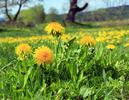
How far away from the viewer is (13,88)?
151cm

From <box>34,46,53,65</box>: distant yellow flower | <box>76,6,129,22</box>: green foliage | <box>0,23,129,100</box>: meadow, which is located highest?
<box>76,6,129,22</box>: green foliage

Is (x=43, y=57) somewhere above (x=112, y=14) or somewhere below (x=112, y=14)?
below

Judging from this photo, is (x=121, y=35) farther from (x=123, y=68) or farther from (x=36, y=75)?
(x=36, y=75)

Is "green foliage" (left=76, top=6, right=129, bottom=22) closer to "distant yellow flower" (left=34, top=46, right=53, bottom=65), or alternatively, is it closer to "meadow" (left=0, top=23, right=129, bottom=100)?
"meadow" (left=0, top=23, right=129, bottom=100)

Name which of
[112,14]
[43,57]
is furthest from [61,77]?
[112,14]

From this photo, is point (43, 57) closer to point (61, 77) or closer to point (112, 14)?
point (61, 77)

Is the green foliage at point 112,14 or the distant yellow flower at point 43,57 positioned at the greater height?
the green foliage at point 112,14

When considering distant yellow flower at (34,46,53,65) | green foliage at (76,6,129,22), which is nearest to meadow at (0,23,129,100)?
distant yellow flower at (34,46,53,65)

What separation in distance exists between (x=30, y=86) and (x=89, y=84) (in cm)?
61

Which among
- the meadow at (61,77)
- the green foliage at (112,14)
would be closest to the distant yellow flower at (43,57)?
the meadow at (61,77)

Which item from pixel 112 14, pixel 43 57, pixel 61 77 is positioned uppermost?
pixel 112 14

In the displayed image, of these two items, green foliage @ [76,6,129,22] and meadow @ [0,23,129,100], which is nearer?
meadow @ [0,23,129,100]

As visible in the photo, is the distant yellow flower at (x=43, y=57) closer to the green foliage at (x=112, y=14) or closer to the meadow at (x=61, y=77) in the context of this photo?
the meadow at (x=61, y=77)

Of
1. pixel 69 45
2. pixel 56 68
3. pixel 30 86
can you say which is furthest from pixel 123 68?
pixel 30 86
